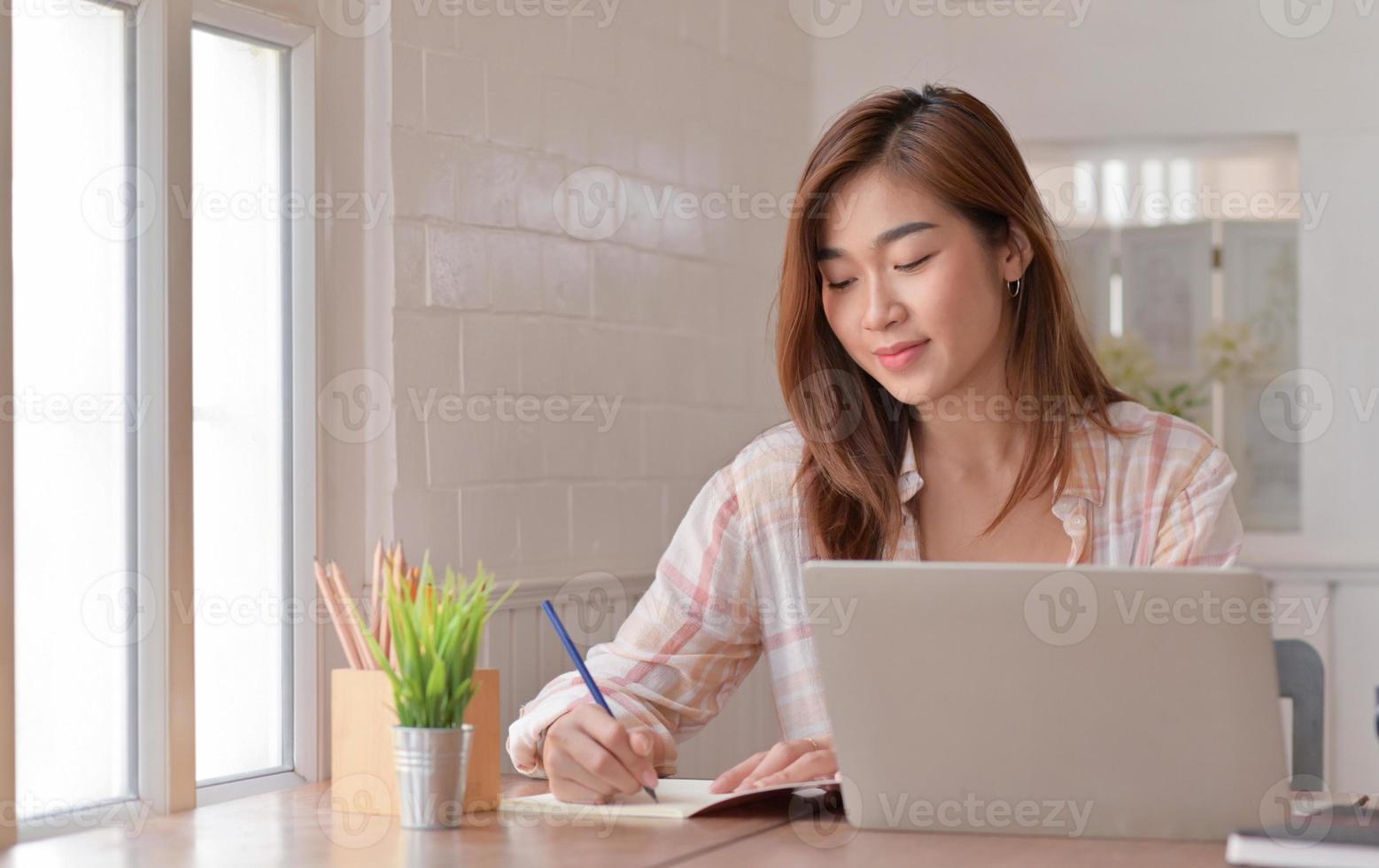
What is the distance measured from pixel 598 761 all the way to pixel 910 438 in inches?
27.1

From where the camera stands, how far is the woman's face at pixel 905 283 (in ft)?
5.87

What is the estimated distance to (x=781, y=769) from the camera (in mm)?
1486

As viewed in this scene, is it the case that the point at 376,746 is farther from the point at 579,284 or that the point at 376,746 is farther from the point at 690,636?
the point at 579,284

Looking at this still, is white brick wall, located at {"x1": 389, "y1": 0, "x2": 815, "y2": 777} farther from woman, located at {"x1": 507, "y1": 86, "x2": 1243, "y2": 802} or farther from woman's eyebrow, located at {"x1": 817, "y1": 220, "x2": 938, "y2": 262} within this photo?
woman's eyebrow, located at {"x1": 817, "y1": 220, "x2": 938, "y2": 262}

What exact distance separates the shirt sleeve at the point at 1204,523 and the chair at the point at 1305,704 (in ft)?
0.71

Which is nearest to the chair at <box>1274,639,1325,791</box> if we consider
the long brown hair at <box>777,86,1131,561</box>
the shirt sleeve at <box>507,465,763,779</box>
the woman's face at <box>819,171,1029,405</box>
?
the long brown hair at <box>777,86,1131,561</box>

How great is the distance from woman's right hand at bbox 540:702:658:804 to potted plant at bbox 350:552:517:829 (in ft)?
0.42

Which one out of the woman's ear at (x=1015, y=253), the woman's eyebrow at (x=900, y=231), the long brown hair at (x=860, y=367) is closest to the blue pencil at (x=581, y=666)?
the long brown hair at (x=860, y=367)

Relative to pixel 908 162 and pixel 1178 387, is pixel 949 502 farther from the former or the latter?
pixel 1178 387

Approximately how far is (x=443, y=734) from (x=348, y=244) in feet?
2.73

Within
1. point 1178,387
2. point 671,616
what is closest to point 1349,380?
point 1178,387

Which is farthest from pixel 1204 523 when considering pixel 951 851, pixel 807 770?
pixel 951 851

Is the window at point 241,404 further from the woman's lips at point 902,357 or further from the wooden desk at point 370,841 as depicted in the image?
the woman's lips at point 902,357

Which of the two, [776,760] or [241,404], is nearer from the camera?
[776,760]
